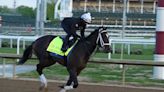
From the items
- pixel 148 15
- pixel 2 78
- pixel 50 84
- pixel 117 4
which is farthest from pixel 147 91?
pixel 117 4

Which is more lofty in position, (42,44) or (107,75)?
(42,44)

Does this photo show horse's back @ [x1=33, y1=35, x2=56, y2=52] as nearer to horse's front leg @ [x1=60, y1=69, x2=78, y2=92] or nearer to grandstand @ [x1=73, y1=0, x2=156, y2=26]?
horse's front leg @ [x1=60, y1=69, x2=78, y2=92]

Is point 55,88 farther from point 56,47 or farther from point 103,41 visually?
point 103,41

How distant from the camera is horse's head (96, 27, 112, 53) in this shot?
8.19 metres

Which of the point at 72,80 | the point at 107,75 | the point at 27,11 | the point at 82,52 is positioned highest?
the point at 27,11

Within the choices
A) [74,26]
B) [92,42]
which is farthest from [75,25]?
[92,42]

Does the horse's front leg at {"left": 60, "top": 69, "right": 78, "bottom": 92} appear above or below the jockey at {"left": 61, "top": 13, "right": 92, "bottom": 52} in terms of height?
below

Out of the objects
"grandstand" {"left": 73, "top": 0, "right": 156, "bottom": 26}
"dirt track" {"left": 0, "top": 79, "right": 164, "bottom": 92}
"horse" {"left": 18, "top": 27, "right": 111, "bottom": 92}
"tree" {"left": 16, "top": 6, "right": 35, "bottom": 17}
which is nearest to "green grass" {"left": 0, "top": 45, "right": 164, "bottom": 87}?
"dirt track" {"left": 0, "top": 79, "right": 164, "bottom": 92}

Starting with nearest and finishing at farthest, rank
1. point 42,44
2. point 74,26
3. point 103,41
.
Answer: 1. point 103,41
2. point 74,26
3. point 42,44

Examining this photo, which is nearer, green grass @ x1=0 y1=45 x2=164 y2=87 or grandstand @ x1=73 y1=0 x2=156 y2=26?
green grass @ x1=0 y1=45 x2=164 y2=87

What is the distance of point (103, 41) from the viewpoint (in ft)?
27.0

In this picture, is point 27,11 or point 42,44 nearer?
point 42,44

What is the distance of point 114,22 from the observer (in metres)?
35.9

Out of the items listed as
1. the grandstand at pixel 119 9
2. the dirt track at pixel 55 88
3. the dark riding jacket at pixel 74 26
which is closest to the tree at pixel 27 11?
the grandstand at pixel 119 9
